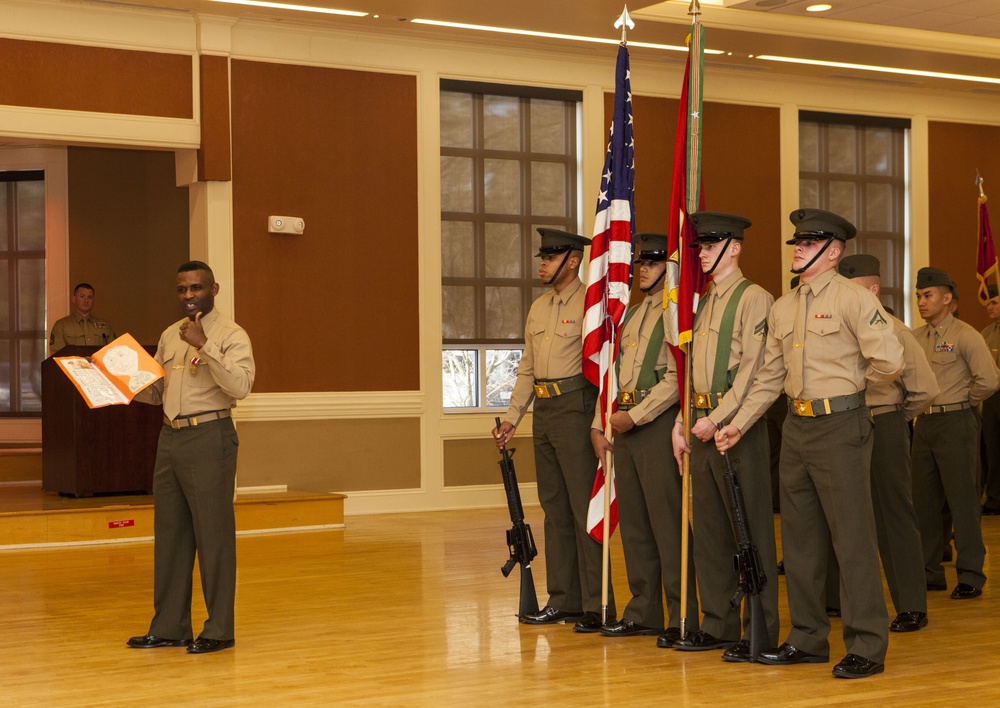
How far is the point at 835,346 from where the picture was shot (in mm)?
4750

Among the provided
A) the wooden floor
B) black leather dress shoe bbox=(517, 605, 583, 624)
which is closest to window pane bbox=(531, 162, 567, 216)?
the wooden floor

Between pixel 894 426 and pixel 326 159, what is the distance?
5.61 m

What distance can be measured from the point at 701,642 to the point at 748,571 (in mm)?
414

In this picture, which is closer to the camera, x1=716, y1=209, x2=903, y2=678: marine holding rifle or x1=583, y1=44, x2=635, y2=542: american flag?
x1=716, y1=209, x2=903, y2=678: marine holding rifle

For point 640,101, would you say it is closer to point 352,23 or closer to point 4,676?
point 352,23

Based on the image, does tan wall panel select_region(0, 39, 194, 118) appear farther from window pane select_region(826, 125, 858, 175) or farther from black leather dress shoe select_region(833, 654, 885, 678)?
black leather dress shoe select_region(833, 654, 885, 678)

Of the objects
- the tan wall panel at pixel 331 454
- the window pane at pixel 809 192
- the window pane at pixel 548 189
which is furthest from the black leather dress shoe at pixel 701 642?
the window pane at pixel 809 192

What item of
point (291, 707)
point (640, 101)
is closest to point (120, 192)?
point (640, 101)

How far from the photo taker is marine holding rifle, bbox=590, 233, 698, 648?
5.32 metres

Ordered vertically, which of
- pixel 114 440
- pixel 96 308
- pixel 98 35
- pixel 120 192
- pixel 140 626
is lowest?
pixel 140 626

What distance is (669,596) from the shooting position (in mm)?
5371

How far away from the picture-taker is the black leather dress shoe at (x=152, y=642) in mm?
5344

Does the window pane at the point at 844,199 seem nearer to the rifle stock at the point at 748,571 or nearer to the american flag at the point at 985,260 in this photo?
the american flag at the point at 985,260

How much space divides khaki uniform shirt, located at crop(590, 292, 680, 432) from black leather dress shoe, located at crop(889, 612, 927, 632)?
4.67ft
